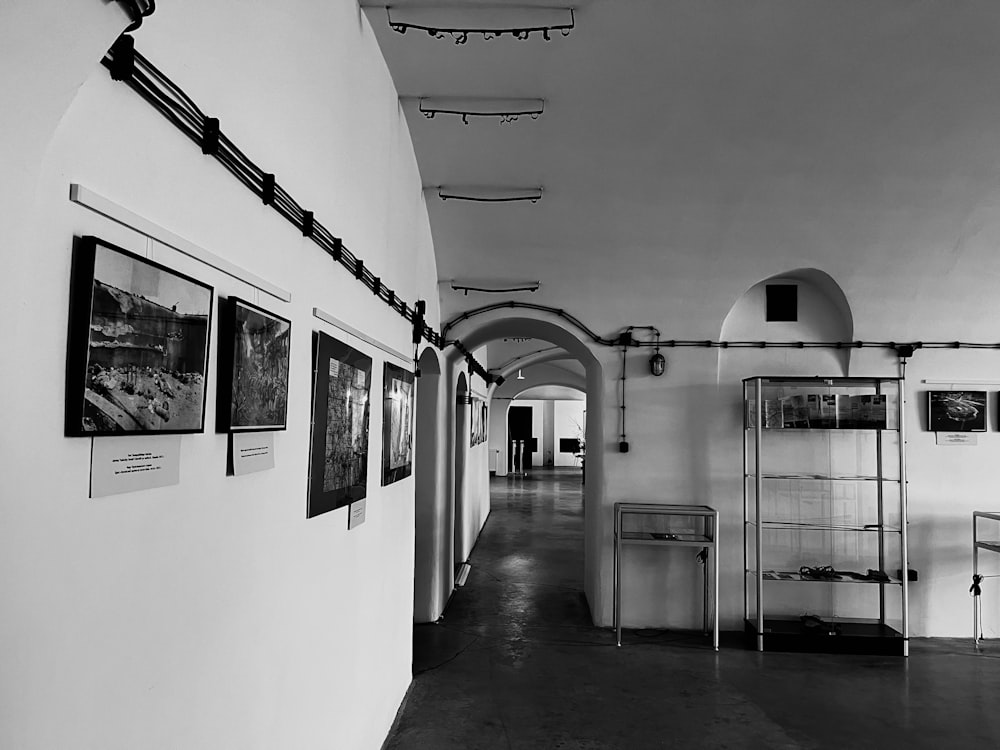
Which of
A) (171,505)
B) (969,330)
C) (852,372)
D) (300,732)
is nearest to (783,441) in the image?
(852,372)

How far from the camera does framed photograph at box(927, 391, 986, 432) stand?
6.79 meters

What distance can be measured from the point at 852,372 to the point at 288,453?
19.4 feet

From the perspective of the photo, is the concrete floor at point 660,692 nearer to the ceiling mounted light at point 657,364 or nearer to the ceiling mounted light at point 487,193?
the ceiling mounted light at point 657,364

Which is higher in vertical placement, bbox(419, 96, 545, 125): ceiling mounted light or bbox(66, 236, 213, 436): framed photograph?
bbox(419, 96, 545, 125): ceiling mounted light

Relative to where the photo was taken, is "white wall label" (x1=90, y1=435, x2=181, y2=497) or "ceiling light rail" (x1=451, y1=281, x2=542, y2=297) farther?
"ceiling light rail" (x1=451, y1=281, x2=542, y2=297)

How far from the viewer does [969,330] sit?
22.4 feet

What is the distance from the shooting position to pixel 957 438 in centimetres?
682

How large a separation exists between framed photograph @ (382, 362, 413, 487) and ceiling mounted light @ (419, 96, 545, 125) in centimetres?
167

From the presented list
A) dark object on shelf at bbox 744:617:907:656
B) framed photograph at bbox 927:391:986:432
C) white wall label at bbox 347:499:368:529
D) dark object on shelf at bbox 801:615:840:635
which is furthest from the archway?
white wall label at bbox 347:499:368:529

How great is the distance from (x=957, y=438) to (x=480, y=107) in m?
5.37

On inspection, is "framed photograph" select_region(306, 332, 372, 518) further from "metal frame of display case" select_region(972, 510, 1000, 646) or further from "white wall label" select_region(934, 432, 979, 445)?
"white wall label" select_region(934, 432, 979, 445)

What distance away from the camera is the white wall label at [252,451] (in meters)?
2.09

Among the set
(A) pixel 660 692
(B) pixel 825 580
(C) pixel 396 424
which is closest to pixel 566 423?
(B) pixel 825 580

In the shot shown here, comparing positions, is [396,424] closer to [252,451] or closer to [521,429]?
[252,451]
